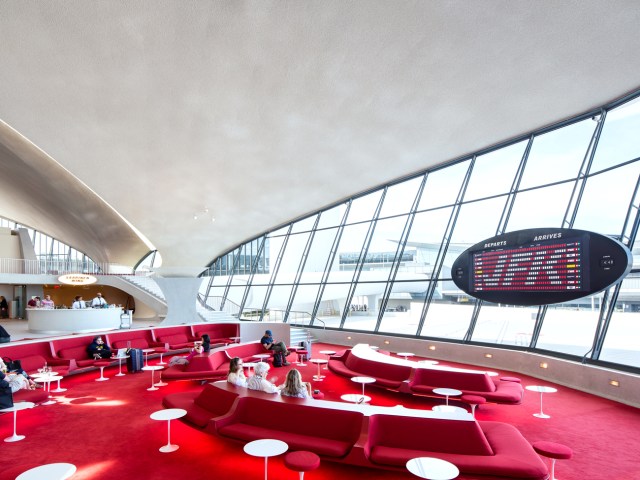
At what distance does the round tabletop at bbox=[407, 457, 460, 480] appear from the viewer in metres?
3.28

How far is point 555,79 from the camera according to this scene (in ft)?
26.3

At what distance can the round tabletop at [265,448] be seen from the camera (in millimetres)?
3738

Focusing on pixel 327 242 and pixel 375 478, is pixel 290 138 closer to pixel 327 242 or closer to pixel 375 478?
pixel 327 242

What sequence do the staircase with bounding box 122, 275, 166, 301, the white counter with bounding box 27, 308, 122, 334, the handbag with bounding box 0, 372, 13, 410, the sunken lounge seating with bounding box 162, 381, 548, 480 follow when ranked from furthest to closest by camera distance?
the staircase with bounding box 122, 275, 166, 301 < the white counter with bounding box 27, 308, 122, 334 < the handbag with bounding box 0, 372, 13, 410 < the sunken lounge seating with bounding box 162, 381, 548, 480

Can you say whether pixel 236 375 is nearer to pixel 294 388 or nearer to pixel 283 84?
pixel 294 388

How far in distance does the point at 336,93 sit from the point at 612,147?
19.6 ft

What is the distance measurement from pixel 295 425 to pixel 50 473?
245 cm

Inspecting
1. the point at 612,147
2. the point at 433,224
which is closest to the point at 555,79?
the point at 612,147

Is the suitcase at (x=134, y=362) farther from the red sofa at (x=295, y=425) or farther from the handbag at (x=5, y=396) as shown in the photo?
the red sofa at (x=295, y=425)

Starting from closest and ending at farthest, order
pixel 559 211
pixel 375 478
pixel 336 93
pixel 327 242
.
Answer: pixel 375 478, pixel 336 93, pixel 559 211, pixel 327 242

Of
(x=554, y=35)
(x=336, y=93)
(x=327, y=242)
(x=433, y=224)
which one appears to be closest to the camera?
(x=554, y=35)

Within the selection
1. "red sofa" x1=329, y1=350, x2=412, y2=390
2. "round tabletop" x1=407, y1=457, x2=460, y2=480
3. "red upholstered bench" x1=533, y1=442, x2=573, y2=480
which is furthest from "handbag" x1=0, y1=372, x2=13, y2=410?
"red upholstered bench" x1=533, y1=442, x2=573, y2=480

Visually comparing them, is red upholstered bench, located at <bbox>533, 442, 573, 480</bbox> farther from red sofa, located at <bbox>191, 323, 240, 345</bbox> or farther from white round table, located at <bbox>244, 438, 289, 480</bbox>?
red sofa, located at <bbox>191, 323, 240, 345</bbox>

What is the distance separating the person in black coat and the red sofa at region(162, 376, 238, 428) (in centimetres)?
515
